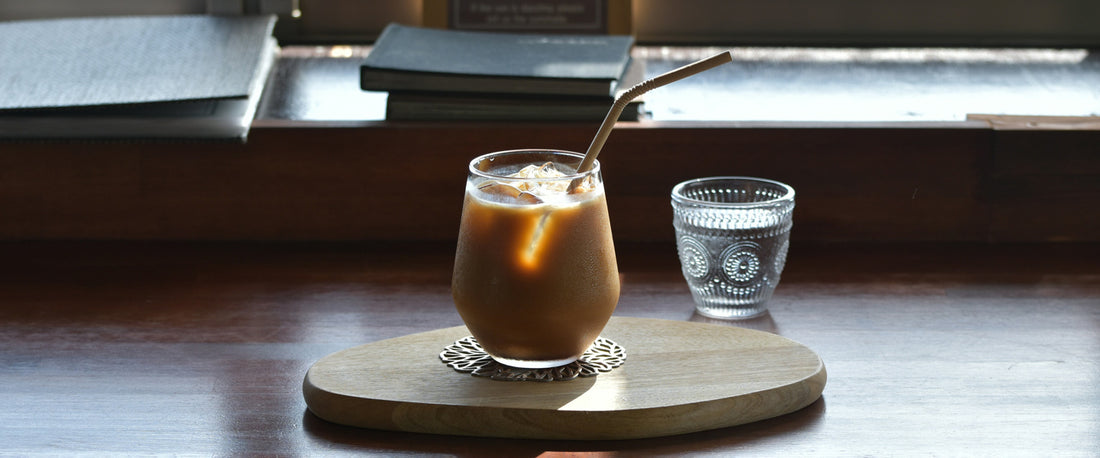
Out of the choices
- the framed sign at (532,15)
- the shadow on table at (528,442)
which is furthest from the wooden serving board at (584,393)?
the framed sign at (532,15)

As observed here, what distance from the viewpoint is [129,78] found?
1.29 meters

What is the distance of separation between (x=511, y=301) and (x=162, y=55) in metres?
0.73

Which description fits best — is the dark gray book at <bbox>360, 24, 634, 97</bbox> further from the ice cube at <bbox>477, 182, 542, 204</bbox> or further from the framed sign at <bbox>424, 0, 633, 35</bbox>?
the ice cube at <bbox>477, 182, 542, 204</bbox>

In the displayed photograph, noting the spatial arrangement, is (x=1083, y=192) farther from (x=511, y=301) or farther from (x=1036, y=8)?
(x=511, y=301)

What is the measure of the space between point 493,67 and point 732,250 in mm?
364

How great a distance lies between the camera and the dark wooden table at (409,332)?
82 cm

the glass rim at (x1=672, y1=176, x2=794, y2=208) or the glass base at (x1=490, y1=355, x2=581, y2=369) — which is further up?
the glass rim at (x1=672, y1=176, x2=794, y2=208)

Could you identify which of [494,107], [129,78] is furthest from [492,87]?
[129,78]

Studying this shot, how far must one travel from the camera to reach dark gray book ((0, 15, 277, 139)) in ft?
4.01

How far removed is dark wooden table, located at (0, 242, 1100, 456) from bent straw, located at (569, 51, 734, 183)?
201mm

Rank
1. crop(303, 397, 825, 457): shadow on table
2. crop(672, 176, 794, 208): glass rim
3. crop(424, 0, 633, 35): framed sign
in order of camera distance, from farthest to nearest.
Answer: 1. crop(424, 0, 633, 35): framed sign
2. crop(672, 176, 794, 208): glass rim
3. crop(303, 397, 825, 457): shadow on table

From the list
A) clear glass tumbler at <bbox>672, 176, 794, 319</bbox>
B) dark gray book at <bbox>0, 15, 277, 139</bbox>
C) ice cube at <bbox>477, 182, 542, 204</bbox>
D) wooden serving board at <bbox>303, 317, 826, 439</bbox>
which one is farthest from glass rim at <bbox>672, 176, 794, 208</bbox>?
dark gray book at <bbox>0, 15, 277, 139</bbox>

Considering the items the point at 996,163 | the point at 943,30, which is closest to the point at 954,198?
the point at 996,163

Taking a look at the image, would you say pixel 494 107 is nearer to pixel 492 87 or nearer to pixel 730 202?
pixel 492 87
